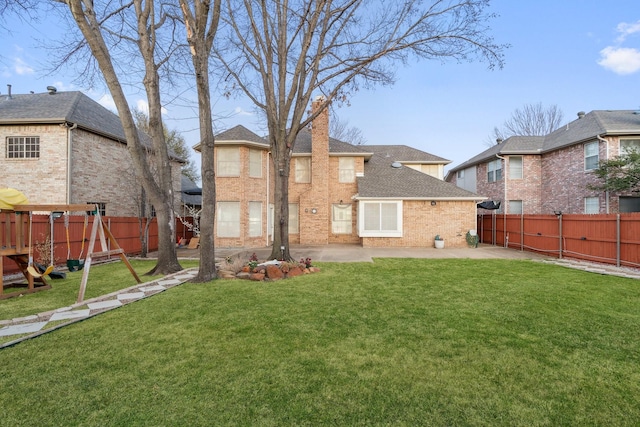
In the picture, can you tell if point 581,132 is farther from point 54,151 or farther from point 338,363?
point 54,151

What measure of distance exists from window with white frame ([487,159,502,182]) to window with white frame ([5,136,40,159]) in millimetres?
25491

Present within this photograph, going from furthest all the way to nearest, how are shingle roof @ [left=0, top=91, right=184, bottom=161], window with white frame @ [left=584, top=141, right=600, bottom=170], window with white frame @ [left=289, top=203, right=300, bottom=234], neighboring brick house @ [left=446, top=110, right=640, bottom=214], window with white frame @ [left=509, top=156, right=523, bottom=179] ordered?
1. window with white frame @ [left=509, top=156, right=523, bottom=179]
2. window with white frame @ [left=289, top=203, right=300, bottom=234]
3. window with white frame @ [left=584, top=141, right=600, bottom=170]
4. neighboring brick house @ [left=446, top=110, right=640, bottom=214]
5. shingle roof @ [left=0, top=91, right=184, bottom=161]

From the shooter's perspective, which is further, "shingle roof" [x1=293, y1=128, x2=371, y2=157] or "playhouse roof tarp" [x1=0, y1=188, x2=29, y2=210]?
"shingle roof" [x1=293, y1=128, x2=371, y2=157]

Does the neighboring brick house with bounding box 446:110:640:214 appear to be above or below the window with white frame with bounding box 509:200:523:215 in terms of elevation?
above

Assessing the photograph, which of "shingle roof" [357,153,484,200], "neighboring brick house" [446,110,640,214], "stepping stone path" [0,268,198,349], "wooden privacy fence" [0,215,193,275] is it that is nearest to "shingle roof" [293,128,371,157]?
"shingle roof" [357,153,484,200]

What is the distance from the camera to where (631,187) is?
14.2 meters

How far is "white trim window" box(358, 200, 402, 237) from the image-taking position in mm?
15617

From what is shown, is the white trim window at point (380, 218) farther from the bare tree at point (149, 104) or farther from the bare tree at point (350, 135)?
the bare tree at point (350, 135)

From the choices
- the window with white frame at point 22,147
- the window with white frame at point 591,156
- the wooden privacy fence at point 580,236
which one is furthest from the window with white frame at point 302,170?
the window with white frame at point 591,156

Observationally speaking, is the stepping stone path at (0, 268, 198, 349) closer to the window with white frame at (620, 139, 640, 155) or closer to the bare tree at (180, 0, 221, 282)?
the bare tree at (180, 0, 221, 282)

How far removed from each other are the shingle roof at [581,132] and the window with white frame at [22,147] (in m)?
24.8

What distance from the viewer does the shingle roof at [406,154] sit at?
71.4ft

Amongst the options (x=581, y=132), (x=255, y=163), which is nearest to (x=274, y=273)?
(x=255, y=163)

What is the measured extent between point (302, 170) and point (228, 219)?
5250 mm
